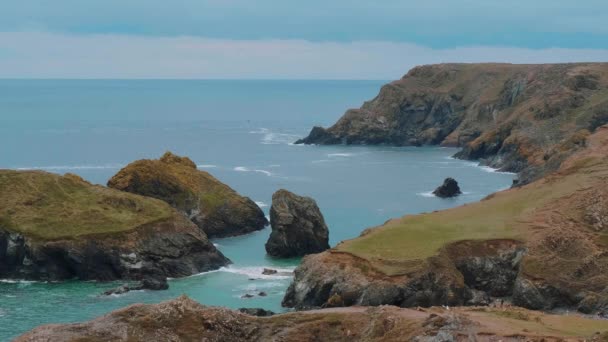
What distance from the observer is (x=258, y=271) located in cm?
8500

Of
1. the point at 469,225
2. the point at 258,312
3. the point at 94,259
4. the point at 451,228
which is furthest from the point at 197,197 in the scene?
the point at 258,312

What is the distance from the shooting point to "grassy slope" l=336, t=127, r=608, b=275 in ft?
235

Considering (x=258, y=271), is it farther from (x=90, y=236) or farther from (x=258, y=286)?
(x=90, y=236)

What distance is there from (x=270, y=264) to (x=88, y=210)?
18.3 m

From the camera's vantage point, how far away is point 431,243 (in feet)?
241

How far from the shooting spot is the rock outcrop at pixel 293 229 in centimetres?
8975

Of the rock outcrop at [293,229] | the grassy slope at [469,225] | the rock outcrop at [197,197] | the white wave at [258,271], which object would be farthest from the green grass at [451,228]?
the rock outcrop at [197,197]

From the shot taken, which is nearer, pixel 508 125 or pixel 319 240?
pixel 319 240

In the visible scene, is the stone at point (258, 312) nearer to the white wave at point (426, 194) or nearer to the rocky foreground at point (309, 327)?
the rocky foreground at point (309, 327)

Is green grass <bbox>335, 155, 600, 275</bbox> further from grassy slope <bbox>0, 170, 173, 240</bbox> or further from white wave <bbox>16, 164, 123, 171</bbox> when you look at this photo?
white wave <bbox>16, 164, 123, 171</bbox>

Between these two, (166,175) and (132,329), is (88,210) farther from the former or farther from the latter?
(132,329)

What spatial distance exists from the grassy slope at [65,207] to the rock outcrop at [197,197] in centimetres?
732

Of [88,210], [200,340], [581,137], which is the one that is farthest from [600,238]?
[581,137]

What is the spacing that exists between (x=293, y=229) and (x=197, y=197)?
18281mm
